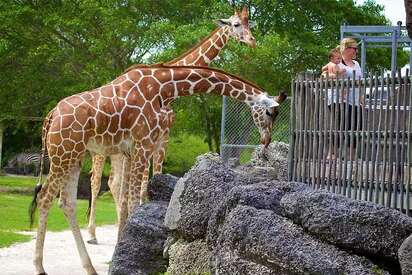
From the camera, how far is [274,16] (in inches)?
1088

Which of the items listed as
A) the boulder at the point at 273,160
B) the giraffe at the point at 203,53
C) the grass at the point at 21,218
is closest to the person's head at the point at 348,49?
the boulder at the point at 273,160

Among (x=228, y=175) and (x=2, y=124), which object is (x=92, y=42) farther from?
(x=228, y=175)

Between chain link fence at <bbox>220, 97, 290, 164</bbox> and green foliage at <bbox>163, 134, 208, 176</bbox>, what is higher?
chain link fence at <bbox>220, 97, 290, 164</bbox>

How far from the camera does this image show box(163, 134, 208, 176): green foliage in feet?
102

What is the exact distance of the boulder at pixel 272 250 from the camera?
6660mm

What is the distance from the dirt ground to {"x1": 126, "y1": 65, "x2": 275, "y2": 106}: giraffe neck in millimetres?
2376

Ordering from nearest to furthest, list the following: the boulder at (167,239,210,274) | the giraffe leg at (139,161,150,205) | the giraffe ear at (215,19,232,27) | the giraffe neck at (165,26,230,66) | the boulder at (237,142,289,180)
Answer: the boulder at (167,239,210,274) < the giraffe leg at (139,161,150,205) < the giraffe neck at (165,26,230,66) < the boulder at (237,142,289,180) < the giraffe ear at (215,19,232,27)

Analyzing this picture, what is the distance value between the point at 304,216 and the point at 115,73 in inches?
813

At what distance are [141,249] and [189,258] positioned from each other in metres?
0.97

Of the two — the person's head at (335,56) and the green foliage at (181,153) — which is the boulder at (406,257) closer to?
the person's head at (335,56)

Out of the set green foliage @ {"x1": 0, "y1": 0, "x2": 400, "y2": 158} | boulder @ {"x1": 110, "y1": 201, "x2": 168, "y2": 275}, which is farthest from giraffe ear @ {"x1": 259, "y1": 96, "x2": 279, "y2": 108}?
green foliage @ {"x1": 0, "y1": 0, "x2": 400, "y2": 158}

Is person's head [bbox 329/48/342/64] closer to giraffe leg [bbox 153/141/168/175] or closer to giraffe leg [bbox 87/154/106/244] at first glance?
giraffe leg [bbox 153/141/168/175]

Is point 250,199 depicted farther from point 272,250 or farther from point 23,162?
point 23,162

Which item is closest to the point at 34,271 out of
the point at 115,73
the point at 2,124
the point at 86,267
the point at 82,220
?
the point at 86,267
